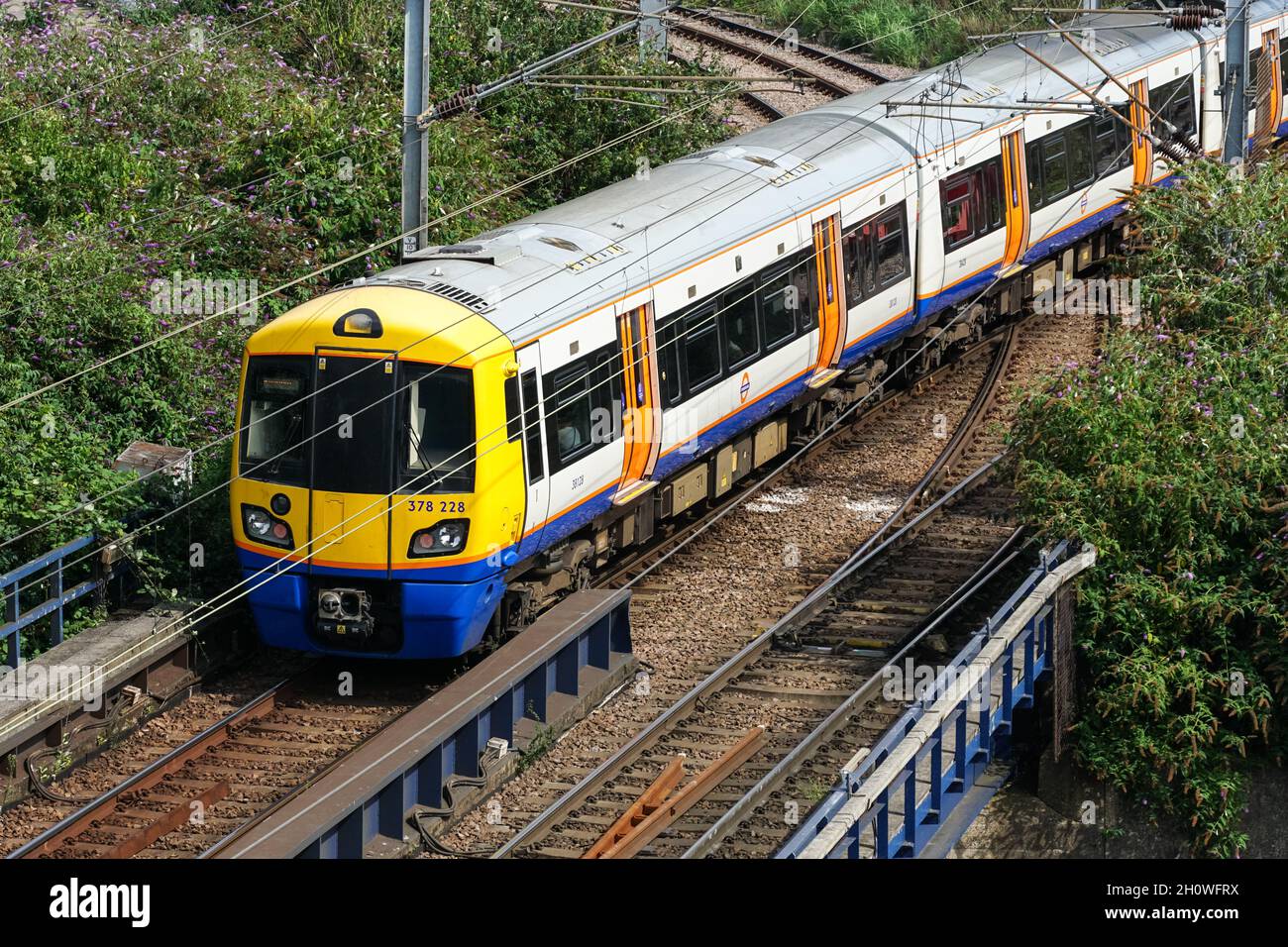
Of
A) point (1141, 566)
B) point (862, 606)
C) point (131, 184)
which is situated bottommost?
point (862, 606)

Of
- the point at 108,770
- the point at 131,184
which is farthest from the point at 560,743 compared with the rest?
the point at 131,184

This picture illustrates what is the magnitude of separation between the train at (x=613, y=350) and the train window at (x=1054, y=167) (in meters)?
0.05

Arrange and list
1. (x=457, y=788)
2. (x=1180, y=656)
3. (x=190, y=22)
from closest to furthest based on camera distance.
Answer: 1. (x=457, y=788)
2. (x=1180, y=656)
3. (x=190, y=22)

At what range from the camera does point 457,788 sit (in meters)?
12.9

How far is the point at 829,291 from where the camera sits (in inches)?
723

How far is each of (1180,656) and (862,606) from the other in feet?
10.6

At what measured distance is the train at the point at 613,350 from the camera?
13.6 meters

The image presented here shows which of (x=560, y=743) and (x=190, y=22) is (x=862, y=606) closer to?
(x=560, y=743)

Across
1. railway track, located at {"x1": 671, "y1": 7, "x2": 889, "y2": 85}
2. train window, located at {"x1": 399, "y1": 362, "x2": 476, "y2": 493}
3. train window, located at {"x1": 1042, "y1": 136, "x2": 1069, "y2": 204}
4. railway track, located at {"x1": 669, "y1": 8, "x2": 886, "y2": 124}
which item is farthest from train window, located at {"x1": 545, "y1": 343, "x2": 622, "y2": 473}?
railway track, located at {"x1": 671, "y1": 7, "x2": 889, "y2": 85}

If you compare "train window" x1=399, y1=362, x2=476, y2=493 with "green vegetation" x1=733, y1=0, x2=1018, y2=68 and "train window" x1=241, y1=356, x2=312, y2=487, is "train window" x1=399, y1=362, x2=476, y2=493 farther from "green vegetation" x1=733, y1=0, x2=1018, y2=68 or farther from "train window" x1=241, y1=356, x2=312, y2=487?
"green vegetation" x1=733, y1=0, x2=1018, y2=68

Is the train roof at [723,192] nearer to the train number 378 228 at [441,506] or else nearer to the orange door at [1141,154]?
the orange door at [1141,154]

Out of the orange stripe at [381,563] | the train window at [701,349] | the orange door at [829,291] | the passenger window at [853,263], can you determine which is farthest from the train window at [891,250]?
the orange stripe at [381,563]

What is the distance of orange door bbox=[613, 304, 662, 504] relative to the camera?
15383 millimetres

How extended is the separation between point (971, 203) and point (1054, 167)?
206 cm
